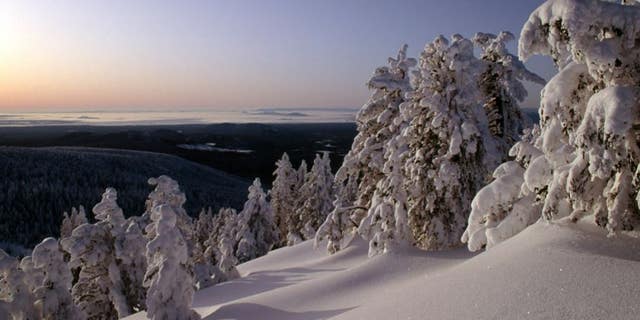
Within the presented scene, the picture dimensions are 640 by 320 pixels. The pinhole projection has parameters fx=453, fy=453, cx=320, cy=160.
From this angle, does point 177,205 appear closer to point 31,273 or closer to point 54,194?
point 31,273

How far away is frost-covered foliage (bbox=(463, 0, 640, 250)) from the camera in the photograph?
215 inches

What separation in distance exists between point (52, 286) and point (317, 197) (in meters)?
26.8

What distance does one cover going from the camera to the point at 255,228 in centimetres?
3753

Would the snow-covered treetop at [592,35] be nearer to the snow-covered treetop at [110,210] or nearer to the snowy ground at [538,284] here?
the snowy ground at [538,284]

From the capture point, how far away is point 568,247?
243 inches

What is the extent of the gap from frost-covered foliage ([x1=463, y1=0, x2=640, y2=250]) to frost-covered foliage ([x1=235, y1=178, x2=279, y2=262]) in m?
31.6

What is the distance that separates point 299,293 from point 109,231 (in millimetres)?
11651

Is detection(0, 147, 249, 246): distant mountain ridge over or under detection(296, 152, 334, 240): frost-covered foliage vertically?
under

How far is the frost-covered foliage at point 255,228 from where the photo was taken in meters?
37.2

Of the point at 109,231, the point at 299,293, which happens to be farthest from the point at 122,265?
the point at 299,293

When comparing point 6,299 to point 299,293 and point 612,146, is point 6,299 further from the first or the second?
point 612,146

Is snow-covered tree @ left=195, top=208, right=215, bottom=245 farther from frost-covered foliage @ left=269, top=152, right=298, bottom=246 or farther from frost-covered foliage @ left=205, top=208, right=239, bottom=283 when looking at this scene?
frost-covered foliage @ left=269, top=152, right=298, bottom=246

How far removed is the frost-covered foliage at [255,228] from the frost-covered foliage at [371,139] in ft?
58.7

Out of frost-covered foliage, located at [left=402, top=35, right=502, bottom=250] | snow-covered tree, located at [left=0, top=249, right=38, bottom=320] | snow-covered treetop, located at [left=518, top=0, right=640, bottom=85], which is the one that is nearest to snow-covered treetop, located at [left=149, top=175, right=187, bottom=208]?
snow-covered tree, located at [left=0, top=249, right=38, bottom=320]
